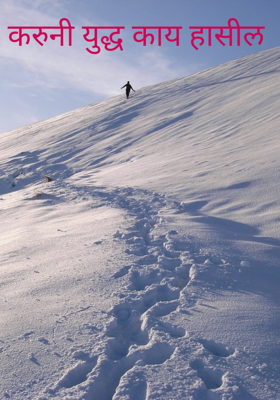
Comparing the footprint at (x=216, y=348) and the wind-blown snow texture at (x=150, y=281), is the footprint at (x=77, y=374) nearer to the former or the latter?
the wind-blown snow texture at (x=150, y=281)

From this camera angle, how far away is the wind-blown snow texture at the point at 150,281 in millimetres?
2637

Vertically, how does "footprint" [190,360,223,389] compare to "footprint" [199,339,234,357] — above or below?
below

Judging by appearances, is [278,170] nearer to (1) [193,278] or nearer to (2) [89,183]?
(1) [193,278]

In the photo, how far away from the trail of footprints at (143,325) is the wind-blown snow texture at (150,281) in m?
0.01

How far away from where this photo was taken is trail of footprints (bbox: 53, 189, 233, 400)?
8.59 ft

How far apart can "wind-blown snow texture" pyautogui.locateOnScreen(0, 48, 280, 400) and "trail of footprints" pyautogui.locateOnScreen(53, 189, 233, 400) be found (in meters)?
0.01

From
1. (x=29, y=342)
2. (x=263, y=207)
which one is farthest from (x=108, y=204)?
(x=29, y=342)

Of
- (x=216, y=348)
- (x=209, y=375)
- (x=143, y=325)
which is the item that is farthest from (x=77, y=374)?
(x=216, y=348)

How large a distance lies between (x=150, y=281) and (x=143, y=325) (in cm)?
81

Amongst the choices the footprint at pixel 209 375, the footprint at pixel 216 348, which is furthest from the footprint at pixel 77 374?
the footprint at pixel 216 348

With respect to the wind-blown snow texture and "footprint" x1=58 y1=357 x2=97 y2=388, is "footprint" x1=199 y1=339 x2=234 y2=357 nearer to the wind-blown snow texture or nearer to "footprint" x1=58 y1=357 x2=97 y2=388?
the wind-blown snow texture

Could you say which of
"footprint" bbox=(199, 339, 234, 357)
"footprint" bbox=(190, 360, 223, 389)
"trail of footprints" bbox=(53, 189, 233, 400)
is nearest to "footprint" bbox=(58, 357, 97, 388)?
"trail of footprints" bbox=(53, 189, 233, 400)

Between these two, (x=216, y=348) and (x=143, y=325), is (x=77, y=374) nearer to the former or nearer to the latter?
(x=143, y=325)

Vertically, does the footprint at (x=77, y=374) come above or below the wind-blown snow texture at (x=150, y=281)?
below
